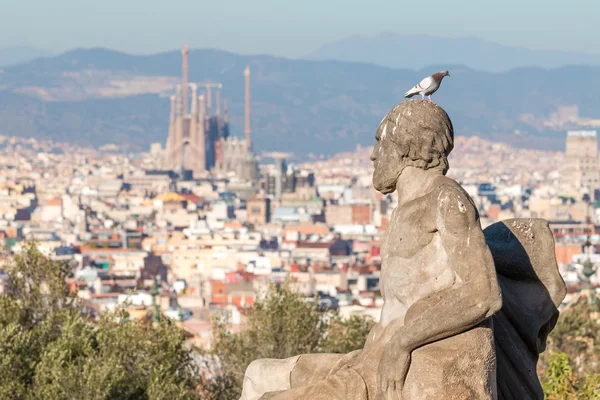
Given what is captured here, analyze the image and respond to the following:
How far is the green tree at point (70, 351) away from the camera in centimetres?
1138

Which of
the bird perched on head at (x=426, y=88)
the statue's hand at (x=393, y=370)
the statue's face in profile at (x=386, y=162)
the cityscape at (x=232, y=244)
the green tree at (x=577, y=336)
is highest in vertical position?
the bird perched on head at (x=426, y=88)

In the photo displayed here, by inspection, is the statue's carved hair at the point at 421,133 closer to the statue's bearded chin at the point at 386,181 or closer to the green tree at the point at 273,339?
the statue's bearded chin at the point at 386,181

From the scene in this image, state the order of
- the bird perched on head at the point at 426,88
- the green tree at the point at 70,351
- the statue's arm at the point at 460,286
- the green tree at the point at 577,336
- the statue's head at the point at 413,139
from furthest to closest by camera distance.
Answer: the green tree at the point at 577,336, the green tree at the point at 70,351, the bird perched on head at the point at 426,88, the statue's head at the point at 413,139, the statue's arm at the point at 460,286

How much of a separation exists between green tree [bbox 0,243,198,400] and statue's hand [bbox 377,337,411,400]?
6332mm

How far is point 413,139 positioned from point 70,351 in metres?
7.19

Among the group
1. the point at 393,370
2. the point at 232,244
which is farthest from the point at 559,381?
the point at 232,244

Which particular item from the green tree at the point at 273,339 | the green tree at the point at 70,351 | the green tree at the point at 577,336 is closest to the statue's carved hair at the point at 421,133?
the green tree at the point at 70,351

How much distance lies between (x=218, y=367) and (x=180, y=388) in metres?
5.56

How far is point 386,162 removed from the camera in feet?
16.4

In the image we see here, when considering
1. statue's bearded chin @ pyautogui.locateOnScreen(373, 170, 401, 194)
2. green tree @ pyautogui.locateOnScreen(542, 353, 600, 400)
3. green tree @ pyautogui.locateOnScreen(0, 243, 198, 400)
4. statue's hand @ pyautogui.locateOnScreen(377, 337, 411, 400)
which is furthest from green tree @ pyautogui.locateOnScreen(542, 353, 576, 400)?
statue's hand @ pyautogui.locateOnScreen(377, 337, 411, 400)

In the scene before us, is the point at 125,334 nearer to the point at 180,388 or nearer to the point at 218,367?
the point at 180,388

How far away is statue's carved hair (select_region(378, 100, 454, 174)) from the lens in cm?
490

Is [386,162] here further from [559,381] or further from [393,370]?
[559,381]

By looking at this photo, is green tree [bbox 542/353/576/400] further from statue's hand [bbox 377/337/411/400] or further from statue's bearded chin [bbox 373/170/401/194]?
statue's hand [bbox 377/337/411/400]
